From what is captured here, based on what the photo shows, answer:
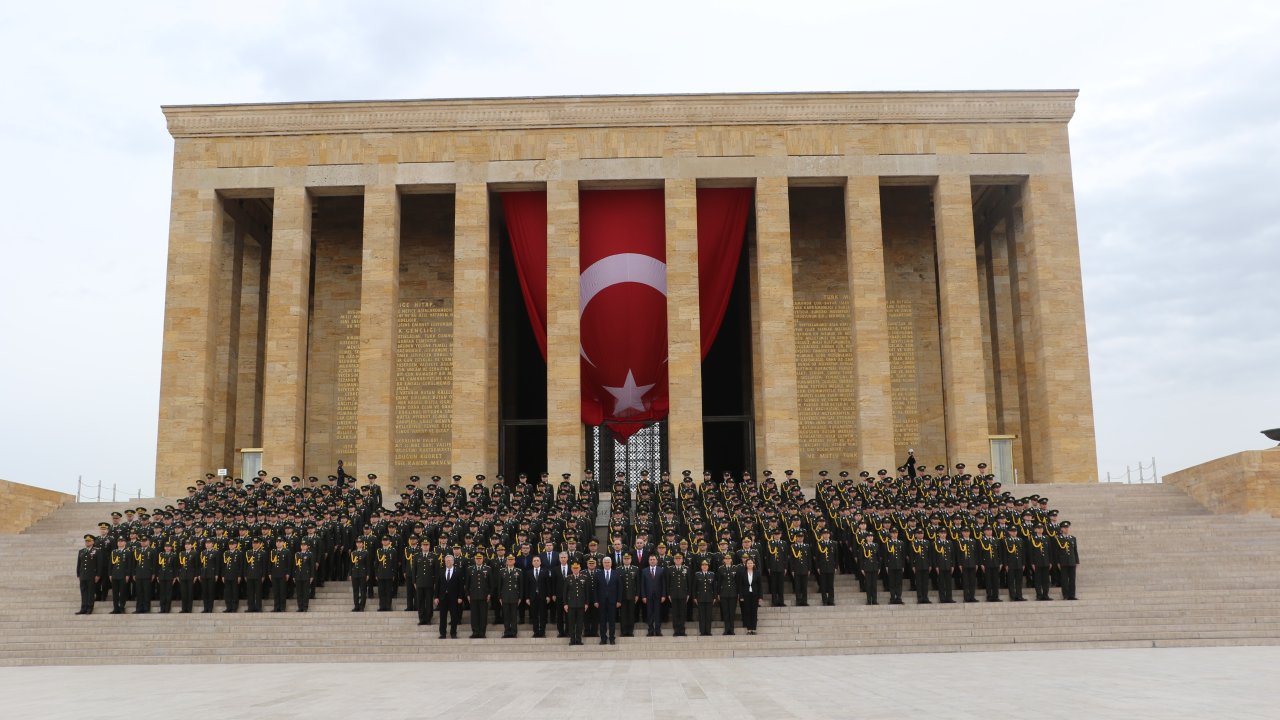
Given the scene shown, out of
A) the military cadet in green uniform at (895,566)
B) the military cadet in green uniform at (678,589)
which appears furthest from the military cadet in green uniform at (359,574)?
the military cadet in green uniform at (895,566)

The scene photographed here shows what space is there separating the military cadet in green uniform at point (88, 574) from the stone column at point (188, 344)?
872 cm

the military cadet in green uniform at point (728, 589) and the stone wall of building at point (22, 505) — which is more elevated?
the stone wall of building at point (22, 505)

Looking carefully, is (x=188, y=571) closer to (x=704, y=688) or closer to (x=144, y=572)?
(x=144, y=572)

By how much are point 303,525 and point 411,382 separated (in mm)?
11160

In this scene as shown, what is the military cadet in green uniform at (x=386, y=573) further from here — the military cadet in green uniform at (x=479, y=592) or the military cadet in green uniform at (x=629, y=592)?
the military cadet in green uniform at (x=629, y=592)

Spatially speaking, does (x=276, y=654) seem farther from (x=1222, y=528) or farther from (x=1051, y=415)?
(x=1051, y=415)

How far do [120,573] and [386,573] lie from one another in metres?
3.88

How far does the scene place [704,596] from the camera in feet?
44.6

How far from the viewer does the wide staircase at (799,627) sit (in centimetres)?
1316

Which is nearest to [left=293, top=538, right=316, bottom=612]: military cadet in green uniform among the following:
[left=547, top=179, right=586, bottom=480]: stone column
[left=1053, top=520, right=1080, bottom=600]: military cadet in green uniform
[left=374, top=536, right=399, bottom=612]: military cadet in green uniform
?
[left=374, top=536, right=399, bottom=612]: military cadet in green uniform

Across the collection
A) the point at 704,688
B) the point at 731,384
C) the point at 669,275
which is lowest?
the point at 704,688

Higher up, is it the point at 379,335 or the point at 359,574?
the point at 379,335

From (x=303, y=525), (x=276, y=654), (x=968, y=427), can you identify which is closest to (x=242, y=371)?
(x=303, y=525)

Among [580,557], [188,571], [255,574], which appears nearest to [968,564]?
[580,557]
